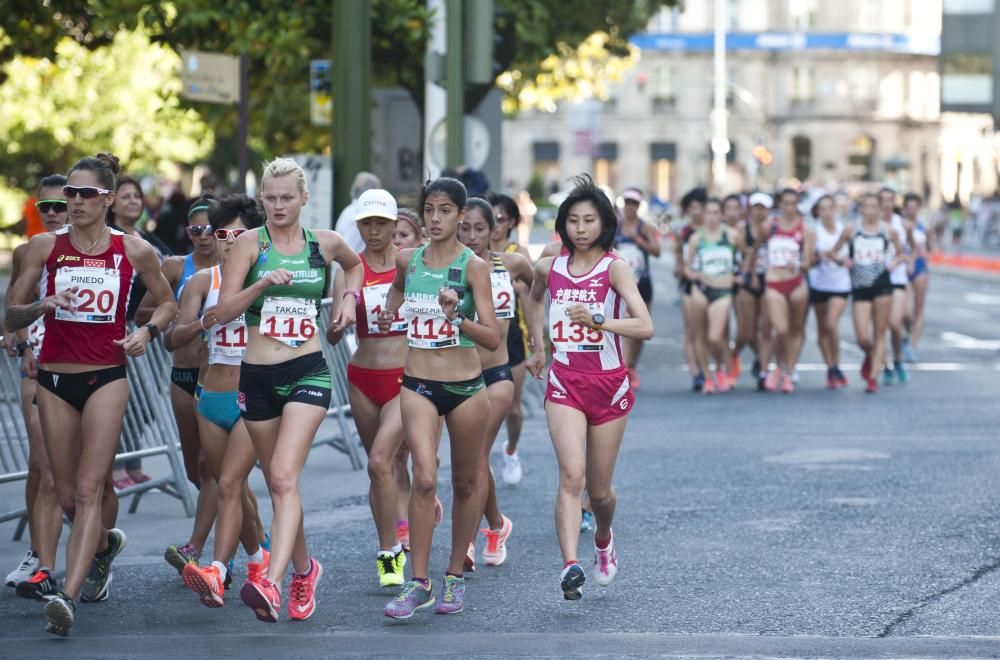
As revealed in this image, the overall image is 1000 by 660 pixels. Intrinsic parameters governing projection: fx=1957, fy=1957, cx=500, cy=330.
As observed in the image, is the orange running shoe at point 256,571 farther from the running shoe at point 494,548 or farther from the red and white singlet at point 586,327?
the running shoe at point 494,548

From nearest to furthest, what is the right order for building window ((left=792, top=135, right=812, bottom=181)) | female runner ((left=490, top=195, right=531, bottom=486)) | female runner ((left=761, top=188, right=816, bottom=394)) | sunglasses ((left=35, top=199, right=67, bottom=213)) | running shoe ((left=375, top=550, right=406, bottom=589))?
running shoe ((left=375, top=550, right=406, bottom=589))
sunglasses ((left=35, top=199, right=67, bottom=213))
female runner ((left=490, top=195, right=531, bottom=486))
female runner ((left=761, top=188, right=816, bottom=394))
building window ((left=792, top=135, right=812, bottom=181))

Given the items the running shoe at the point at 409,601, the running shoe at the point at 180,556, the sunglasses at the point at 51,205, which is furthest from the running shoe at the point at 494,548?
the sunglasses at the point at 51,205

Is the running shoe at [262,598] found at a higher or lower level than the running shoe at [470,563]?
higher

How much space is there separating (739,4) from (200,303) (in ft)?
305

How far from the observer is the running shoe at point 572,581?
7.84 m

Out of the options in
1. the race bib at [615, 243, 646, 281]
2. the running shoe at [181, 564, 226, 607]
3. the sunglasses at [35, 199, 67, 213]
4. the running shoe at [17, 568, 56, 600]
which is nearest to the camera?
the running shoe at [181, 564, 226, 607]

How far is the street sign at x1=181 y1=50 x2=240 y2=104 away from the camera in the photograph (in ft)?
52.9

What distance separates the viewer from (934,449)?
13453 millimetres

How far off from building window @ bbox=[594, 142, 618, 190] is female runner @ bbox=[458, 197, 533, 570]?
93913 mm

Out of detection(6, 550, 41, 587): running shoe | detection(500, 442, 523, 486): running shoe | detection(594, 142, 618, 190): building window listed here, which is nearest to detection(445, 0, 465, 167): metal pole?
detection(500, 442, 523, 486): running shoe

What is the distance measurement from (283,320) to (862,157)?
315ft

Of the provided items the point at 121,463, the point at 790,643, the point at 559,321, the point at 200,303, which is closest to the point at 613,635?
the point at 790,643

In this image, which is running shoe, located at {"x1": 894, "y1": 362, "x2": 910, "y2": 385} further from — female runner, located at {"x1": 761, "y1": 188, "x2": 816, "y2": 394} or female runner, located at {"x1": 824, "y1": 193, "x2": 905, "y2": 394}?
female runner, located at {"x1": 761, "y1": 188, "x2": 816, "y2": 394}

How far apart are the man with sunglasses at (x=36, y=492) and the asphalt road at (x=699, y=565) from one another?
0.13 metres
